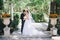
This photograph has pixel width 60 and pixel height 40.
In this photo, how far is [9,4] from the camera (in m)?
20.0

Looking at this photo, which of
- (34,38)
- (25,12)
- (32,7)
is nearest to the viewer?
(34,38)

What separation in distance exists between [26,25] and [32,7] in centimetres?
1389

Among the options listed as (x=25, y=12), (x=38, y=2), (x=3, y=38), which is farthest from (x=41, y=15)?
(x=3, y=38)

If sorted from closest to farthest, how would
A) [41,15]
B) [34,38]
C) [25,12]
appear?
[34,38] → [25,12] → [41,15]

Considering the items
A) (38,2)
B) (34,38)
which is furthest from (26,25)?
(38,2)

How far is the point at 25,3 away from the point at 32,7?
8.24 feet

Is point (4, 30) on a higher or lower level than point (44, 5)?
lower

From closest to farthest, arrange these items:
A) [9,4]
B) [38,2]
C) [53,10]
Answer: [53,10] < [9,4] < [38,2]

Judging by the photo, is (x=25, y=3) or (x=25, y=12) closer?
(x=25, y=12)

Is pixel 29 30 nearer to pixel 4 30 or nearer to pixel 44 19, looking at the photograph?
pixel 4 30

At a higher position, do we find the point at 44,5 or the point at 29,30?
the point at 44,5

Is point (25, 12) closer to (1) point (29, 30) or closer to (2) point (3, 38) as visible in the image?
(1) point (29, 30)

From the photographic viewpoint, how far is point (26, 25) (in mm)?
13516

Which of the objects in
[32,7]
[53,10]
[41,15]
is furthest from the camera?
[32,7]
